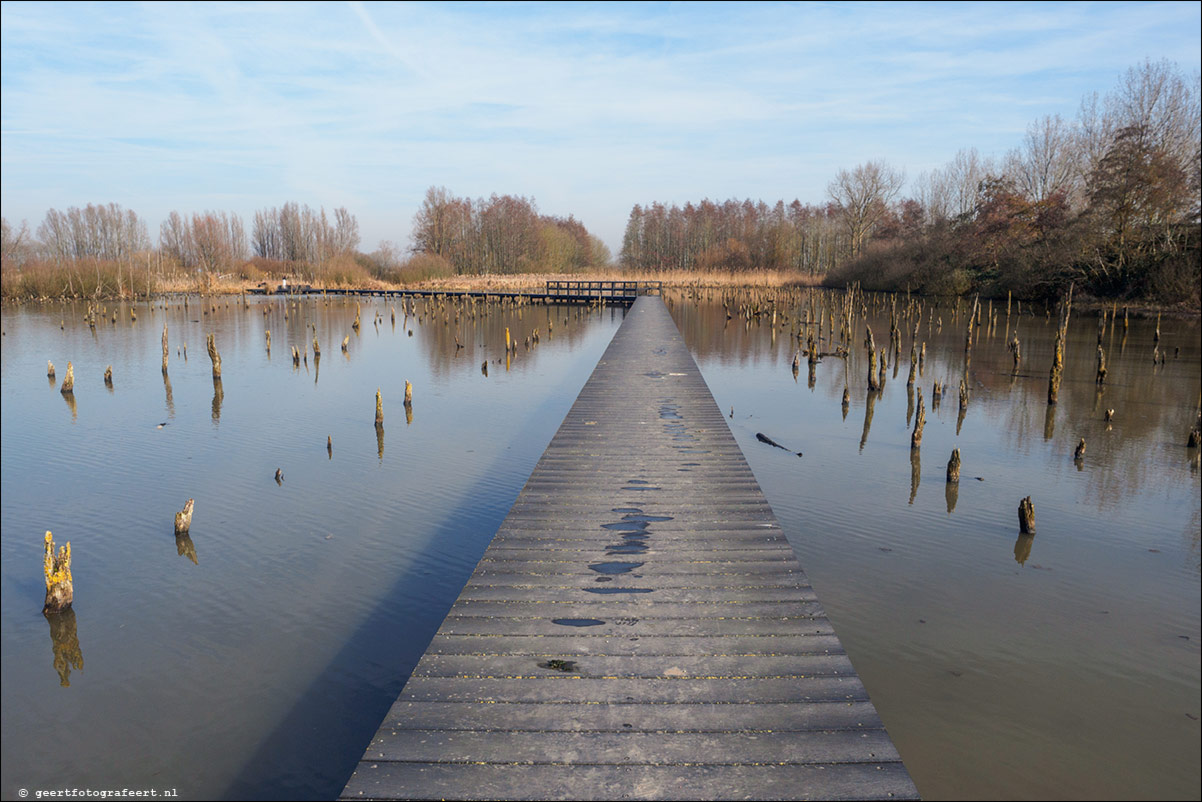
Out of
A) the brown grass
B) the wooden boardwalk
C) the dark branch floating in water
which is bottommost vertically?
the dark branch floating in water

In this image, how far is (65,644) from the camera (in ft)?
16.9

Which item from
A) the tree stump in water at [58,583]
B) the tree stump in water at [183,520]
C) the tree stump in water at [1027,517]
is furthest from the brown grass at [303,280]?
the tree stump in water at [1027,517]

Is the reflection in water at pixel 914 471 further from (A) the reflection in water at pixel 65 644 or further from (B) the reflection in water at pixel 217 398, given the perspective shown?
(B) the reflection in water at pixel 217 398

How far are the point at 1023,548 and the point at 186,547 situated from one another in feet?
24.9

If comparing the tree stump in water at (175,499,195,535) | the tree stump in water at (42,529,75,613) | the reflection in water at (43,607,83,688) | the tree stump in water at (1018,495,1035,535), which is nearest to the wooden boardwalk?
the reflection in water at (43,607,83,688)

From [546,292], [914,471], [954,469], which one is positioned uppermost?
[546,292]

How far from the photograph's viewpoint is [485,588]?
164 inches

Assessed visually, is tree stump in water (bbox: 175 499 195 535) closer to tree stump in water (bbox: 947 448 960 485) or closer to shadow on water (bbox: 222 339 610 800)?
shadow on water (bbox: 222 339 610 800)

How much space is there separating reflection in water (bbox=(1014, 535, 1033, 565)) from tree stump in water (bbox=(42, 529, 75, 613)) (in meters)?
7.60

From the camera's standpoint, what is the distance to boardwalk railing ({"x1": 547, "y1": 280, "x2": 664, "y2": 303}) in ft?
122

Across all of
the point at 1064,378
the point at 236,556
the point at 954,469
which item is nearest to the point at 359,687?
the point at 236,556

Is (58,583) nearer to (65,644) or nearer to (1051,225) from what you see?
(65,644)

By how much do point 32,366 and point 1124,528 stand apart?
20.8 metres

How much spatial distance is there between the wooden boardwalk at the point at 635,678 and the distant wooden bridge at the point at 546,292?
30.6m
